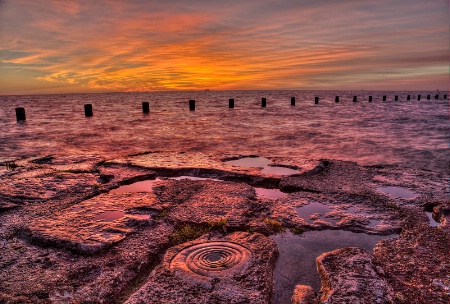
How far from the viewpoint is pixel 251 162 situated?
5961 millimetres

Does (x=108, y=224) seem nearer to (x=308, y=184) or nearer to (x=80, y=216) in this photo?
(x=80, y=216)

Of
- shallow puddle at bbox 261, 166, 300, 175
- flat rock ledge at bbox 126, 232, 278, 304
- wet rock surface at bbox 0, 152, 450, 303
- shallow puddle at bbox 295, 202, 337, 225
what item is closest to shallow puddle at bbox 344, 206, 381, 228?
wet rock surface at bbox 0, 152, 450, 303

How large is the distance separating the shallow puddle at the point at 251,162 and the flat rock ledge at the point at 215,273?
3.04 m

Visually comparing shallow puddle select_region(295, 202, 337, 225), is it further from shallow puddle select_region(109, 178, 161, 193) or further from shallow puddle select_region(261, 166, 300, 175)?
shallow puddle select_region(109, 178, 161, 193)

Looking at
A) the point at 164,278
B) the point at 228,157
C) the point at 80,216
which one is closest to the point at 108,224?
the point at 80,216

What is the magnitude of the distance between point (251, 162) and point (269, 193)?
198 cm

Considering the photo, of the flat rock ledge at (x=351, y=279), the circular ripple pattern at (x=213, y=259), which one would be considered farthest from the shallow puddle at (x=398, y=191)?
the circular ripple pattern at (x=213, y=259)

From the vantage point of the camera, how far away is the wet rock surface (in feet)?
6.64

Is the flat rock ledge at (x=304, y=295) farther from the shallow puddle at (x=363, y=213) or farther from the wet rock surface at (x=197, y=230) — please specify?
the shallow puddle at (x=363, y=213)

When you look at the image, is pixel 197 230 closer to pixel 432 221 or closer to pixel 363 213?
pixel 363 213

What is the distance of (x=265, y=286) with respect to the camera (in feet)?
6.63

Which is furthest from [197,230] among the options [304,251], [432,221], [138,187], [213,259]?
[432,221]

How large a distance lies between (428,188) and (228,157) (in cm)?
326

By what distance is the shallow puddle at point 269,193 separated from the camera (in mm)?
3893
